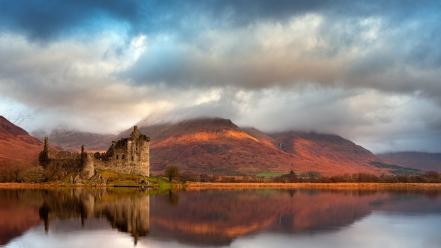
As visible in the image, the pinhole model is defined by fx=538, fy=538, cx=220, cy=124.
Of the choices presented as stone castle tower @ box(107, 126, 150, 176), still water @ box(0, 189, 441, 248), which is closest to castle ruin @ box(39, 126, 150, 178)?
stone castle tower @ box(107, 126, 150, 176)

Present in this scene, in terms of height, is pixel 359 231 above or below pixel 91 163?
below

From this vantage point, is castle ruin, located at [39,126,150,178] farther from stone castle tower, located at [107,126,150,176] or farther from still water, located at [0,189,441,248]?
still water, located at [0,189,441,248]

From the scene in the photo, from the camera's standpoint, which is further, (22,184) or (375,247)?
(22,184)

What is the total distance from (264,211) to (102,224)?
17.3 m

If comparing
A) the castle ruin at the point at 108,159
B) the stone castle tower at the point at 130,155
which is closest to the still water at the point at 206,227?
the castle ruin at the point at 108,159

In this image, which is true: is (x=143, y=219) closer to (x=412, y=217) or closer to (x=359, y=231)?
(x=359, y=231)

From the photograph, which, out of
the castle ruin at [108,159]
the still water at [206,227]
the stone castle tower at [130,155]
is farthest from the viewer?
the stone castle tower at [130,155]

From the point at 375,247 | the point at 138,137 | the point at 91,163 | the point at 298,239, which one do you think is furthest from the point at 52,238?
the point at 138,137

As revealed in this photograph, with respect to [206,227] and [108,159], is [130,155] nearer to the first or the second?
[108,159]

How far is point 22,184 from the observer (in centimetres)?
9825

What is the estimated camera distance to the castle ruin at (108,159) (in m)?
97.2

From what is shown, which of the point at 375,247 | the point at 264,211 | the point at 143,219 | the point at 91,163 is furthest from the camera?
the point at 91,163

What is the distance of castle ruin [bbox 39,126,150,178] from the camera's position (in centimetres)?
9719

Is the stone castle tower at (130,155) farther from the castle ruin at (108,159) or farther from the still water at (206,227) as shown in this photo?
the still water at (206,227)
